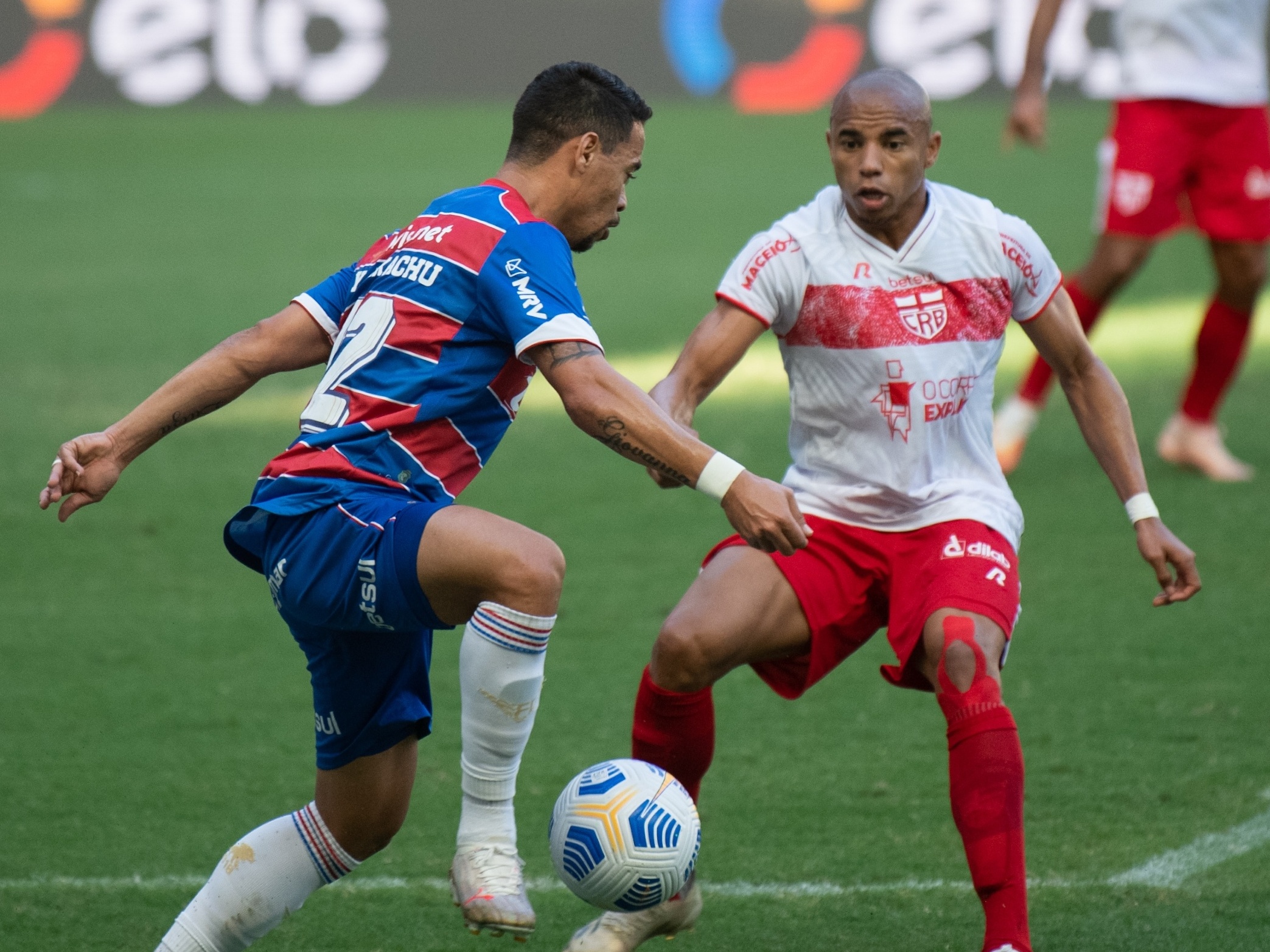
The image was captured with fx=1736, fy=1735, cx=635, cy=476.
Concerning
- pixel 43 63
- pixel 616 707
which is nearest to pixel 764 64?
pixel 43 63

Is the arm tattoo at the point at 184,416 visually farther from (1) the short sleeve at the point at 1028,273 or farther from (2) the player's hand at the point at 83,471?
(1) the short sleeve at the point at 1028,273

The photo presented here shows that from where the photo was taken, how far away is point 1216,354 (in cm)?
755

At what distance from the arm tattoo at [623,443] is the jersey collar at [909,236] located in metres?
1.12

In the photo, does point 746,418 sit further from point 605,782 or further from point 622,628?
point 605,782

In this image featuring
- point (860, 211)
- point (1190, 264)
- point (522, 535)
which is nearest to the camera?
point (522, 535)

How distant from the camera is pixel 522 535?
307cm

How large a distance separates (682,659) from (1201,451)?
4.66m

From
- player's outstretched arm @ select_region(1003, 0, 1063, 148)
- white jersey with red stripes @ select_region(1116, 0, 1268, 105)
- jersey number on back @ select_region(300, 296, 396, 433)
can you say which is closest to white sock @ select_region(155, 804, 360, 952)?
jersey number on back @ select_region(300, 296, 396, 433)

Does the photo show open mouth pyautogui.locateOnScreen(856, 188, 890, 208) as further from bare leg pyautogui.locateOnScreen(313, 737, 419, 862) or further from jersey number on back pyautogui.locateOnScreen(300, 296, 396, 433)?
bare leg pyautogui.locateOnScreen(313, 737, 419, 862)

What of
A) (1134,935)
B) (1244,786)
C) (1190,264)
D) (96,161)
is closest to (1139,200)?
(1244,786)

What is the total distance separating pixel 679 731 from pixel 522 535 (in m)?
0.90

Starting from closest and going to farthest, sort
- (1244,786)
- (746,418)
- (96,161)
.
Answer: (1244,786) → (746,418) → (96,161)

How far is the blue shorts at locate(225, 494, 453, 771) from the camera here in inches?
122

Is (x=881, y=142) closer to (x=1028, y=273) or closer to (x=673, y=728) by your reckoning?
(x=1028, y=273)
